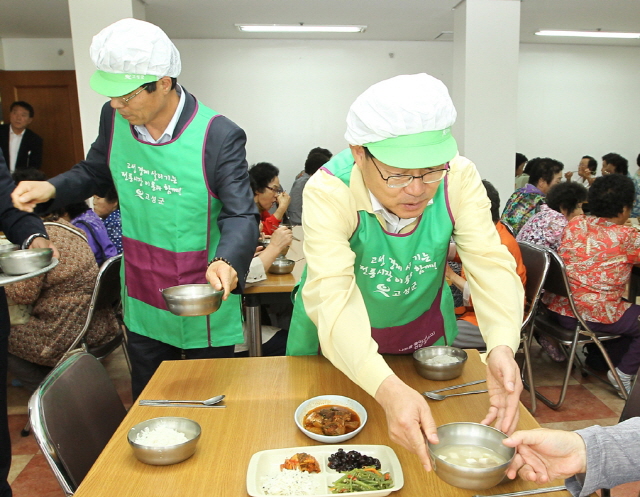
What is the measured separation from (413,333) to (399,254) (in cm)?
30

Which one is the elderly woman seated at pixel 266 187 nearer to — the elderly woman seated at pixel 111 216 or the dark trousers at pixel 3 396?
the elderly woman seated at pixel 111 216

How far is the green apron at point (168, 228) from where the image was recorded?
1.71 m

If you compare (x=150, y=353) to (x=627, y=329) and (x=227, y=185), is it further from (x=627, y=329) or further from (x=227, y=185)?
(x=627, y=329)

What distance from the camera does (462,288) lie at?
277cm

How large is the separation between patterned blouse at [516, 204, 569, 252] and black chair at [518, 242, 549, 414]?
1.57 feet

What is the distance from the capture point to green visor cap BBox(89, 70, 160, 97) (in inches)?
62.1

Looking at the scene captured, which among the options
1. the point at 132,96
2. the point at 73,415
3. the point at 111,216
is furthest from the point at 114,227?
the point at 73,415

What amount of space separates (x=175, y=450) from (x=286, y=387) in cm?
41

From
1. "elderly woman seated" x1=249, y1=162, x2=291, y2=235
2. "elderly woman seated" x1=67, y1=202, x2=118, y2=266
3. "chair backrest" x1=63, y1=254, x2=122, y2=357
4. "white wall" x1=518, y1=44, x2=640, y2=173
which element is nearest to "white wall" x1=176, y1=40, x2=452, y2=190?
"white wall" x1=518, y1=44, x2=640, y2=173

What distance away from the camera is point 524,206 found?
430 centimetres

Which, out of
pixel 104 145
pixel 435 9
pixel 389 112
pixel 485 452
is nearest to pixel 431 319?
pixel 485 452

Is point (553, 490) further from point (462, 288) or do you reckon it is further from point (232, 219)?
point (462, 288)

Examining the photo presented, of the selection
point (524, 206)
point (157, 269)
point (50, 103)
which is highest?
point (50, 103)

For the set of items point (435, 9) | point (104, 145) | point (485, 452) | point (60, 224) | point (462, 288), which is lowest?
point (462, 288)
